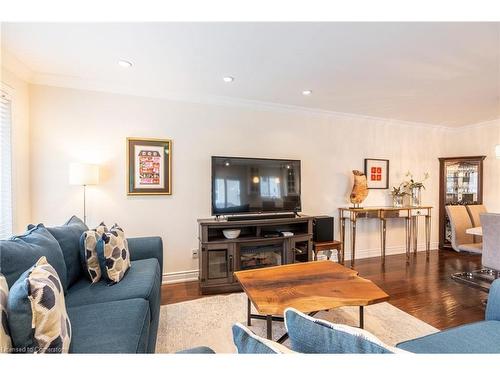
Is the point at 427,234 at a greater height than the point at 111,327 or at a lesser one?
lesser

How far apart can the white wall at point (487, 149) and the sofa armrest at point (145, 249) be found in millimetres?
5544

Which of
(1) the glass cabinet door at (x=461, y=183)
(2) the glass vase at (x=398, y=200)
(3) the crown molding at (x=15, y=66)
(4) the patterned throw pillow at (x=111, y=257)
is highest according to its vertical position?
(3) the crown molding at (x=15, y=66)

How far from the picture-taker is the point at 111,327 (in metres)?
1.19

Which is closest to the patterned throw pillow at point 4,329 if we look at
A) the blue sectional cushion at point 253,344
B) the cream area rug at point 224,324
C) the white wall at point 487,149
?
the blue sectional cushion at point 253,344

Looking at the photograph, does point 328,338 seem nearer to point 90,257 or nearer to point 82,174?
point 90,257

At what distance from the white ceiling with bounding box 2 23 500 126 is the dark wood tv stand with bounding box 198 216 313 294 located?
1.66 meters

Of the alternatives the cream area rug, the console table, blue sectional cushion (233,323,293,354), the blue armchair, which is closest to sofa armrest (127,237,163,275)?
the cream area rug

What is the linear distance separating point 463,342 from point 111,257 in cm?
217

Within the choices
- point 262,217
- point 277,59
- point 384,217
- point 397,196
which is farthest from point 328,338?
point 397,196

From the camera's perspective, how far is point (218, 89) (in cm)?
291

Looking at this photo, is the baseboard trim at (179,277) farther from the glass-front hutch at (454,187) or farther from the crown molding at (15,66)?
the glass-front hutch at (454,187)

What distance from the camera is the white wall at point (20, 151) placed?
2285mm
